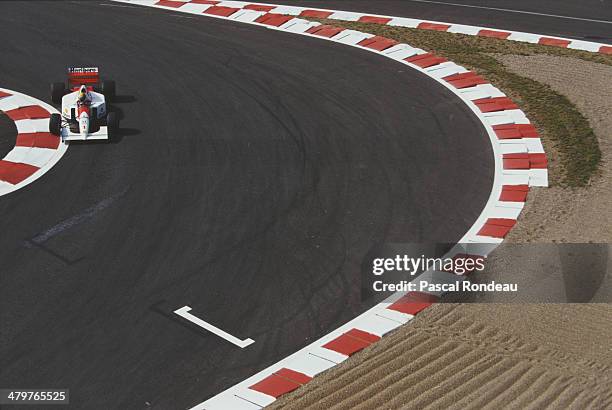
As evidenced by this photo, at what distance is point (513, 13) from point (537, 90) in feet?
21.5

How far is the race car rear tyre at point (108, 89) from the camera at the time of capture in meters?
20.9

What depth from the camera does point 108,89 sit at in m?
20.9

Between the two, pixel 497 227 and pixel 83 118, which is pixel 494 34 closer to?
pixel 497 227

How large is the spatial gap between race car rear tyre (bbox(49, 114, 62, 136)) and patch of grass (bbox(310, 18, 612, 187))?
969 centimetres

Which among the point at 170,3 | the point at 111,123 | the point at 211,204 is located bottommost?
the point at 211,204

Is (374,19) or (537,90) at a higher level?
(374,19)

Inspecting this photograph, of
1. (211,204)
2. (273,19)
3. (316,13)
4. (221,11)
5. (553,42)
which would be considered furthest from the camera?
(316,13)

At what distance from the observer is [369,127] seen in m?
20.0

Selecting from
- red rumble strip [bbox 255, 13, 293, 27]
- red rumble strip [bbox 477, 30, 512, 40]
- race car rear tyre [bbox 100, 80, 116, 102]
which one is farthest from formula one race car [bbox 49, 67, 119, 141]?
red rumble strip [bbox 477, 30, 512, 40]

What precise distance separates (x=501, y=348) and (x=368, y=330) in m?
1.84

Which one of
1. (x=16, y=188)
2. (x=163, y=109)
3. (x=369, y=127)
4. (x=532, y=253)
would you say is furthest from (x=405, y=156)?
(x=16, y=188)

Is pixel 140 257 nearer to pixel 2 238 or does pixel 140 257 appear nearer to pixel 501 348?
pixel 2 238

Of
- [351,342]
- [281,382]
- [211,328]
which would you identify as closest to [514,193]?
[351,342]

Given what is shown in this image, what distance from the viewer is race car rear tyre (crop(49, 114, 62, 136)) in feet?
62.9
